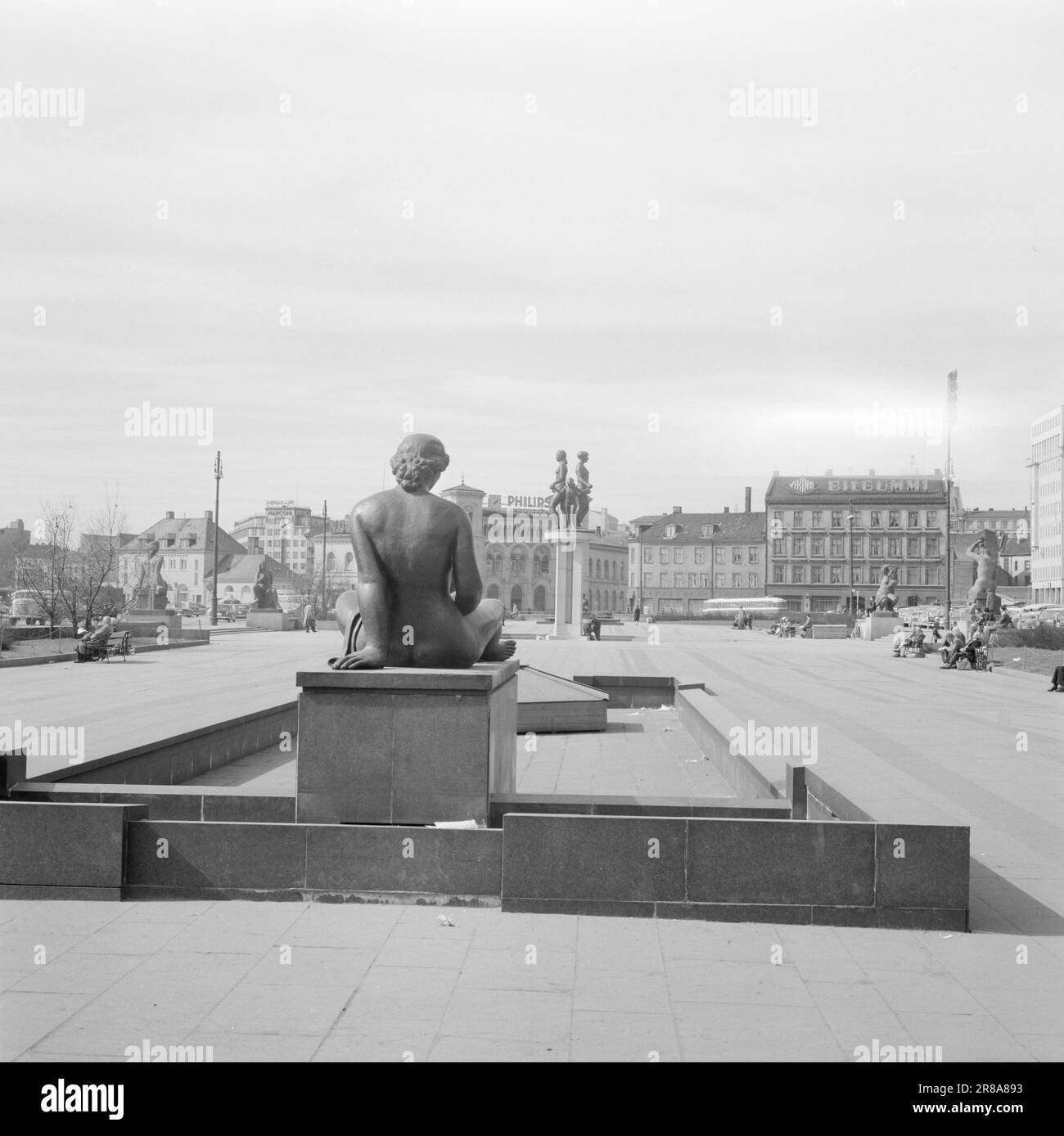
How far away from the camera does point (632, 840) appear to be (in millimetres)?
6004

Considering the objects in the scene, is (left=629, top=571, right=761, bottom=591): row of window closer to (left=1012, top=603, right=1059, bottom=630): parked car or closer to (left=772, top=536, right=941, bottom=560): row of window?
(left=772, top=536, right=941, bottom=560): row of window

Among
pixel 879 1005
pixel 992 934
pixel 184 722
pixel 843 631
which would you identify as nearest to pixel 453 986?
pixel 879 1005

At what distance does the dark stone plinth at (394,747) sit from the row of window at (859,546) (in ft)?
362

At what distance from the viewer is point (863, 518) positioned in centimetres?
11419

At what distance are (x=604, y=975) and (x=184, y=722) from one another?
688cm

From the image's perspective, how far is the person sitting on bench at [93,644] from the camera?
27328mm

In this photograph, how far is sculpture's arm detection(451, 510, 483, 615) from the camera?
745 cm

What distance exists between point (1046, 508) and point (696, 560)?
1262 inches

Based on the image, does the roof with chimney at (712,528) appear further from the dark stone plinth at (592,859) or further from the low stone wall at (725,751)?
the dark stone plinth at (592,859)

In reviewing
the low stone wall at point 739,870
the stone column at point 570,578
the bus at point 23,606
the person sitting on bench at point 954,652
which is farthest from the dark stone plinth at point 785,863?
the bus at point 23,606

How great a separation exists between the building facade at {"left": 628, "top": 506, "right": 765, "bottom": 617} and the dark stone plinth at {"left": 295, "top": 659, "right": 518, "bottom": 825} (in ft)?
362

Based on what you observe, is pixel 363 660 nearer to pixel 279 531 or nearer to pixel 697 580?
pixel 697 580

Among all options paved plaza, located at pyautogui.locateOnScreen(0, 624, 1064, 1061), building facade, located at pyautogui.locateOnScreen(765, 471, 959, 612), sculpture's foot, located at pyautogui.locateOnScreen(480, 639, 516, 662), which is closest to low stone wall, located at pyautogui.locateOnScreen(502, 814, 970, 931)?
paved plaza, located at pyautogui.locateOnScreen(0, 624, 1064, 1061)
